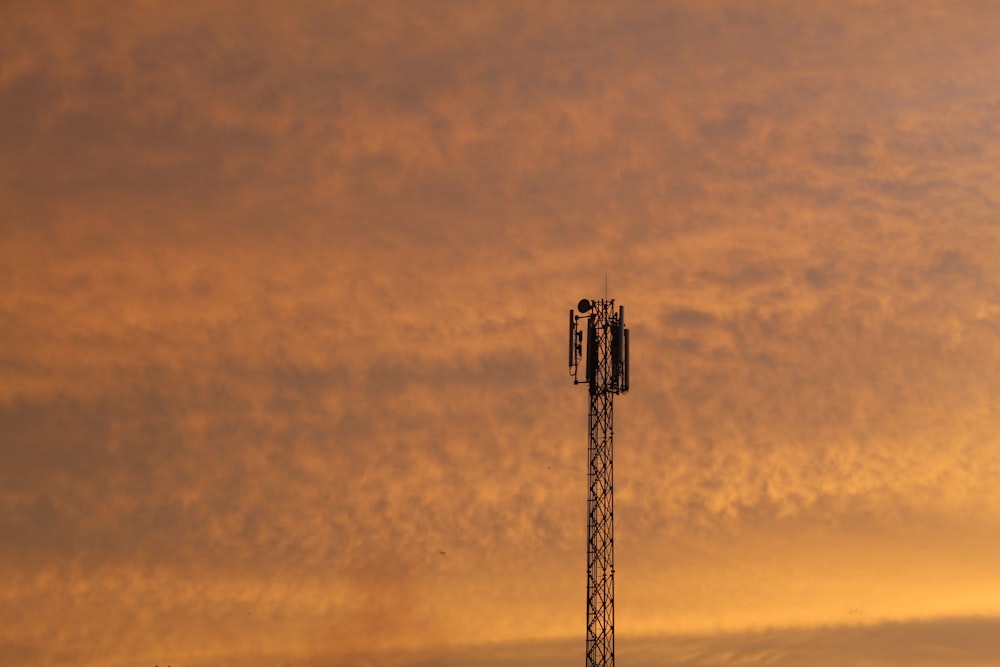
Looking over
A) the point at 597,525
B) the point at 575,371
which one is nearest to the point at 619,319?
the point at 575,371

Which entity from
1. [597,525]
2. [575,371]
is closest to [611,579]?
[597,525]

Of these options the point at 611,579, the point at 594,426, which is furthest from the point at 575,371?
the point at 611,579

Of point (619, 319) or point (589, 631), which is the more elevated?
point (619, 319)

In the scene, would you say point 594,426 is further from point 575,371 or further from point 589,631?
point 589,631

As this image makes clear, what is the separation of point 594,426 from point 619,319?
7.51m

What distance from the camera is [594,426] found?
152m

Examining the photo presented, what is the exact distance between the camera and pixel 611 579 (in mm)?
149375

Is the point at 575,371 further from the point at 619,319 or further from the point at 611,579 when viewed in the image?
the point at 611,579

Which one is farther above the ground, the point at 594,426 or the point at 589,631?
the point at 594,426

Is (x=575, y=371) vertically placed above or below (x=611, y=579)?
above

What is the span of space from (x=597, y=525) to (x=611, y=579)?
3802 millimetres

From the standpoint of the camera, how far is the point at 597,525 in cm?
15050

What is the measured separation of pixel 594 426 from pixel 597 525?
681cm

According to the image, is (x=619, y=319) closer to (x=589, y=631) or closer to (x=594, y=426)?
(x=594, y=426)
